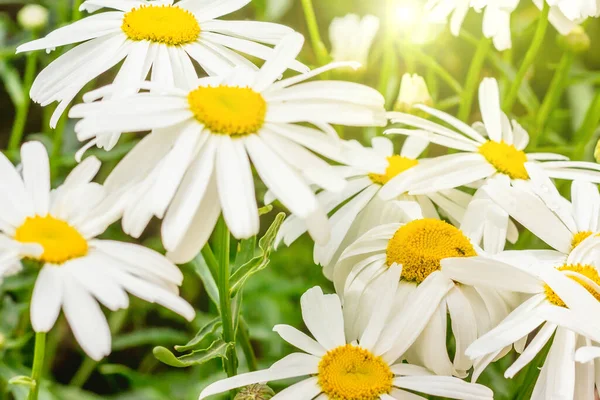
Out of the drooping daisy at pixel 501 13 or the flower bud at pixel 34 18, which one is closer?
the drooping daisy at pixel 501 13

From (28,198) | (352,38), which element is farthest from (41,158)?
(352,38)

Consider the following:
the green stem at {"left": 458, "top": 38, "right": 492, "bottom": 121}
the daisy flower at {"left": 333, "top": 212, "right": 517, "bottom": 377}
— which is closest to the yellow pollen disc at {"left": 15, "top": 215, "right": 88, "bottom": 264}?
the daisy flower at {"left": 333, "top": 212, "right": 517, "bottom": 377}

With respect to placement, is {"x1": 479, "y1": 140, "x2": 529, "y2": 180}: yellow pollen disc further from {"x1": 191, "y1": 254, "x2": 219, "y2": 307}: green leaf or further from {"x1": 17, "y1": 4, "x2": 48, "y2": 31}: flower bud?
{"x1": 17, "y1": 4, "x2": 48, "y2": 31}: flower bud

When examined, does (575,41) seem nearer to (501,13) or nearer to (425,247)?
(501,13)

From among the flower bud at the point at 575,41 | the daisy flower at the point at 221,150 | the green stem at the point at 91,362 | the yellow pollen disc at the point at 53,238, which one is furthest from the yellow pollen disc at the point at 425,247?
the green stem at the point at 91,362


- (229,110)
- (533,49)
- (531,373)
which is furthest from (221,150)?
(533,49)

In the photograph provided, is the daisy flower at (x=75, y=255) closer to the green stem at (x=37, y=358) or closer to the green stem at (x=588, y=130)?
the green stem at (x=37, y=358)
